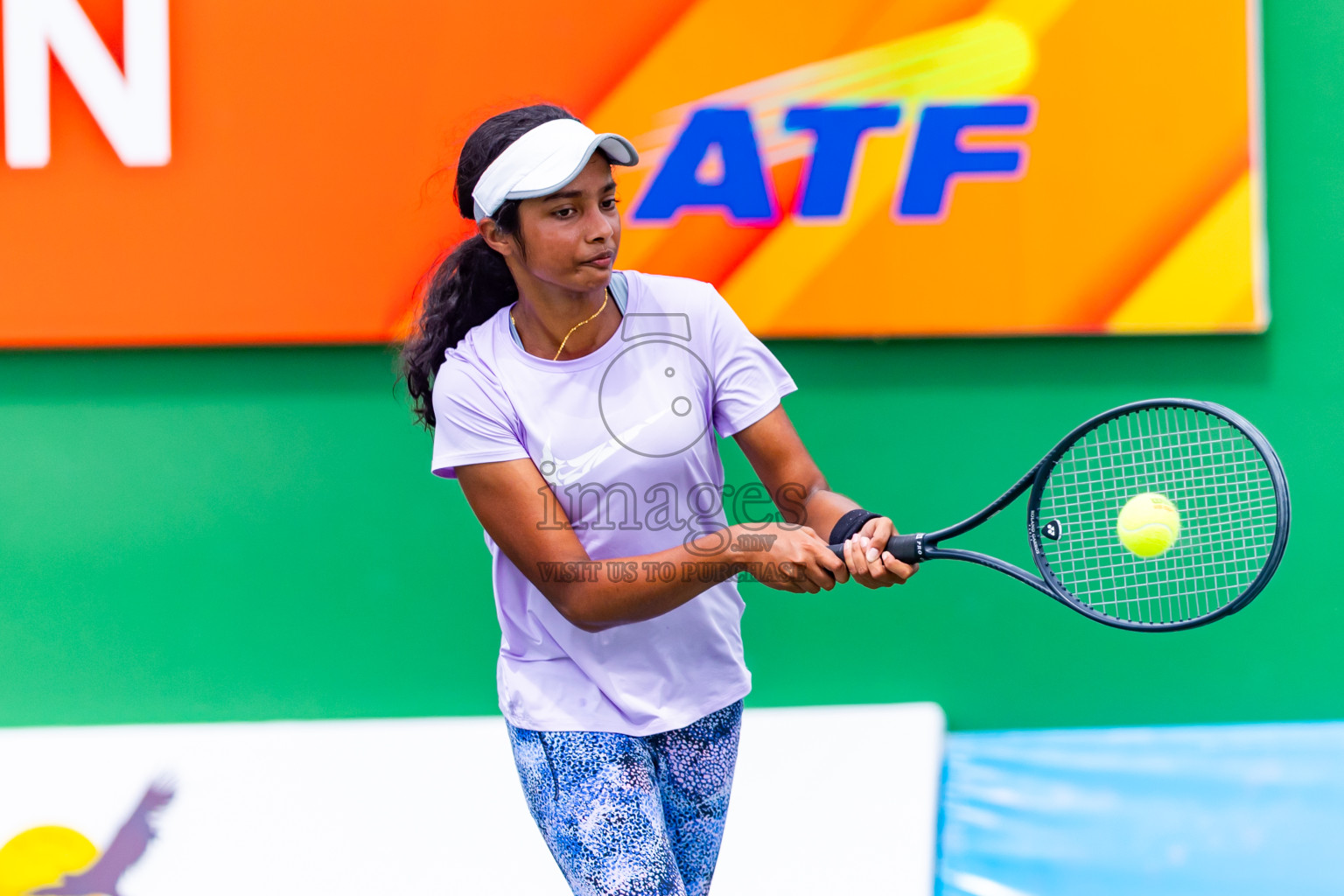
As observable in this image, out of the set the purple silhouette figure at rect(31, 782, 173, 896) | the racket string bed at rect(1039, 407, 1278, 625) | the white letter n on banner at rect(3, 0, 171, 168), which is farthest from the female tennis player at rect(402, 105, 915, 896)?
the white letter n on banner at rect(3, 0, 171, 168)

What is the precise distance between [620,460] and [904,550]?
1.24 ft

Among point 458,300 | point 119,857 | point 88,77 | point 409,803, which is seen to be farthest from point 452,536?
point 458,300

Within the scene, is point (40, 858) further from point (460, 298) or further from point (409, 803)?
point (460, 298)

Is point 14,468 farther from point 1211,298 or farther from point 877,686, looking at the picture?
point 1211,298

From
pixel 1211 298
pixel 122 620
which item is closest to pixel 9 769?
pixel 122 620

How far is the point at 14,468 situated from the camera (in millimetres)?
3199

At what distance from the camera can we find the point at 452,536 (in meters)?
3.22

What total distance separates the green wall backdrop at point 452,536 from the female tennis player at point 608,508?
1.52m

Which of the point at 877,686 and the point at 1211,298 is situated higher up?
the point at 1211,298

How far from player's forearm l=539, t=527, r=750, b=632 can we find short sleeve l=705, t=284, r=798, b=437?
208 millimetres

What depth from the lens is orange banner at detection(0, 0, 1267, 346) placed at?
301 cm

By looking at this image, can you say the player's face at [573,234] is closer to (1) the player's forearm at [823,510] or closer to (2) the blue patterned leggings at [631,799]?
(1) the player's forearm at [823,510]

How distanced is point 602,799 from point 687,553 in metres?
0.34

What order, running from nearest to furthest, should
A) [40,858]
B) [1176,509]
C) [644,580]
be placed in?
1. [644,580]
2. [1176,509]
3. [40,858]
